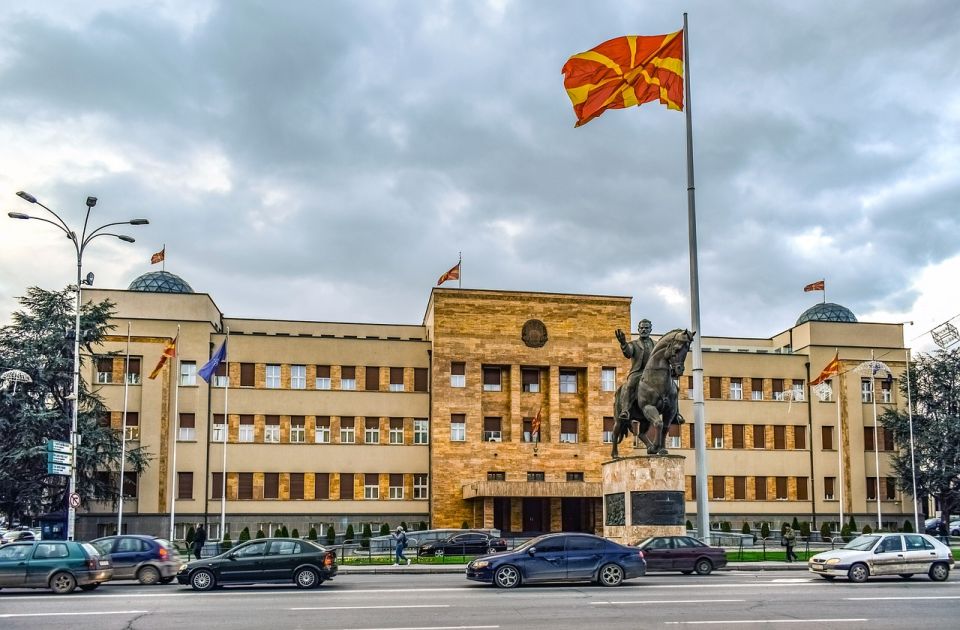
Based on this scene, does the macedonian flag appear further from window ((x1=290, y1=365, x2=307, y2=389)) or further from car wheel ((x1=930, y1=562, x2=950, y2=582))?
window ((x1=290, y1=365, x2=307, y2=389))

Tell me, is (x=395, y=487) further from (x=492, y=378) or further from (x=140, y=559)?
(x=140, y=559)

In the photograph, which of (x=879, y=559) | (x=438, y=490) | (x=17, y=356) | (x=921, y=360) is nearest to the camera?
(x=879, y=559)

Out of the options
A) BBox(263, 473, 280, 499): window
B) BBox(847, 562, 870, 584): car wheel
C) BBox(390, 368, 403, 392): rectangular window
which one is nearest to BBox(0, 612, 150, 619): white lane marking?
BBox(847, 562, 870, 584): car wheel

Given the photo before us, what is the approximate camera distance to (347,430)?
62.8 m

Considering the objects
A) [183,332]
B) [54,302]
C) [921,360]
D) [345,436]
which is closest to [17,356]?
[54,302]

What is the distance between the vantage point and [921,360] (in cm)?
6594

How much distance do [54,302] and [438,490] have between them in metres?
24.2

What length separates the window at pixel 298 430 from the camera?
203 feet

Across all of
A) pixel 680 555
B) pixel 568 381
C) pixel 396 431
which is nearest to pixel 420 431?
pixel 396 431

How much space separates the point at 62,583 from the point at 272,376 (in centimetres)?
3774

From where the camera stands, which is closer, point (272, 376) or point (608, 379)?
point (272, 376)

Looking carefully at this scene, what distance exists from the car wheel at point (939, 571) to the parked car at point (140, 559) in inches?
818

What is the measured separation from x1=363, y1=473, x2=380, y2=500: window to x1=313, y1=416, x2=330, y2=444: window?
3.33 m

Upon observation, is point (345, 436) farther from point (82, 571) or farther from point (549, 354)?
point (82, 571)
